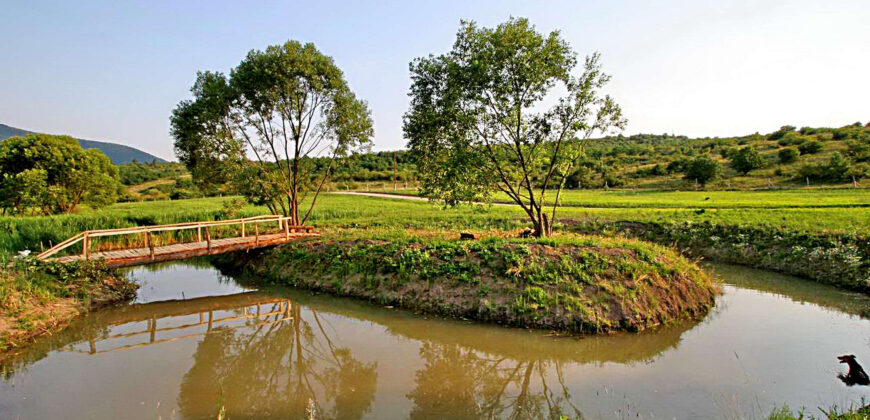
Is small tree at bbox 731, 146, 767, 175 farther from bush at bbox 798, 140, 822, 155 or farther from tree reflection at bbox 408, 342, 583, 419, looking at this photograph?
tree reflection at bbox 408, 342, 583, 419

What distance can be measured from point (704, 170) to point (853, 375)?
48.3 m

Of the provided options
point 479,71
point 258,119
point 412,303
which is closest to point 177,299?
point 412,303

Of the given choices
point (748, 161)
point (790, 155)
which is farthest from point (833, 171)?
point (790, 155)

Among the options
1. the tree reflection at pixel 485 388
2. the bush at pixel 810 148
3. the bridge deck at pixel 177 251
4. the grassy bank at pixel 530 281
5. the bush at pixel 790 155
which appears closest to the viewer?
the tree reflection at pixel 485 388

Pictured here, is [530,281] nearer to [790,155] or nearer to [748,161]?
[748,161]

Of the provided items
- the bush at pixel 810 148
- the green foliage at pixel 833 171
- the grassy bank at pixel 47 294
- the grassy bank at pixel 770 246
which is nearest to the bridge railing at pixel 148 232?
the grassy bank at pixel 47 294

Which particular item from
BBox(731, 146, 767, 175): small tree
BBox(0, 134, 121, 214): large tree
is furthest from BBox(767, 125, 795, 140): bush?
BBox(0, 134, 121, 214): large tree

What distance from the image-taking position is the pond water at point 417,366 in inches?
311

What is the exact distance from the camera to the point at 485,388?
28.6 ft

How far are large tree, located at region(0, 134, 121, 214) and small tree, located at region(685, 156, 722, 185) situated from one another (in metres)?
59.0

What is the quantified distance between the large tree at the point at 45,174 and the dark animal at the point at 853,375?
4048cm

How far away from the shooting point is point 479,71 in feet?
51.2

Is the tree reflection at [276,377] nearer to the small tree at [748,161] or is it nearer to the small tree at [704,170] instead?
the small tree at [704,170]

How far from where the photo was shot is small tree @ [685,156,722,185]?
5003 centimetres
